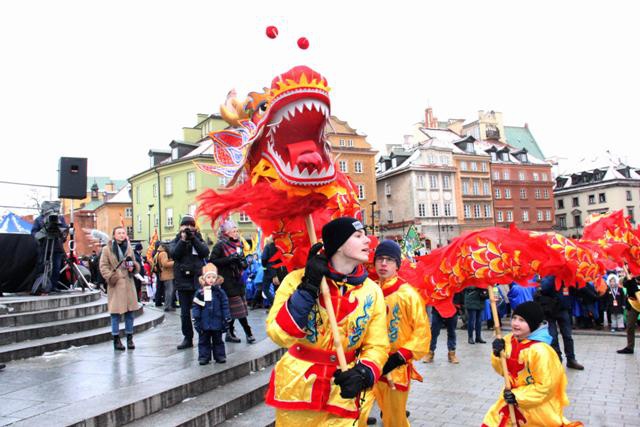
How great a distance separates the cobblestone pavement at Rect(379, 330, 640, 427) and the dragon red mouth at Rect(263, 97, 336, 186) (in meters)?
3.84

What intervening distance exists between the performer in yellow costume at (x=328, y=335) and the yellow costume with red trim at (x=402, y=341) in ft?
4.31

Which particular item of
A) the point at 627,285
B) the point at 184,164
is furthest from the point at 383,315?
the point at 184,164

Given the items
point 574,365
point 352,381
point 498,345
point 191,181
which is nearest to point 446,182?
point 191,181

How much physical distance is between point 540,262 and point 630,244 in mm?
2321

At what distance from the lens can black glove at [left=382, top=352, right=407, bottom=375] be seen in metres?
4.09

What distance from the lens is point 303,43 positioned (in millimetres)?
3639

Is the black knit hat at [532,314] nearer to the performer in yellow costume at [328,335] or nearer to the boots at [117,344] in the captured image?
the performer in yellow costume at [328,335]

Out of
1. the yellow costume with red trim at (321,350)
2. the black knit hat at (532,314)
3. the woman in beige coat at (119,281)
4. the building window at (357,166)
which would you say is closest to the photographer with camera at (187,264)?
the woman in beige coat at (119,281)

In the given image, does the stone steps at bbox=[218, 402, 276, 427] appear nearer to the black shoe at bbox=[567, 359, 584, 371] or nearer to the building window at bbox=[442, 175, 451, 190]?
the black shoe at bbox=[567, 359, 584, 371]

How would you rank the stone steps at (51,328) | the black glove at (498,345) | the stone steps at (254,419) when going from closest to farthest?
1. the black glove at (498,345)
2. the stone steps at (254,419)
3. the stone steps at (51,328)

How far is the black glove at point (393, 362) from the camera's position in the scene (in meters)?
4.09

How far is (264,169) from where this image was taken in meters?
3.79

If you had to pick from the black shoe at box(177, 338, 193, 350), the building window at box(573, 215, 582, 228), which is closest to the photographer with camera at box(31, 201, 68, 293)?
the black shoe at box(177, 338, 193, 350)

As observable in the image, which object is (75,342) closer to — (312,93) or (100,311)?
(100,311)
